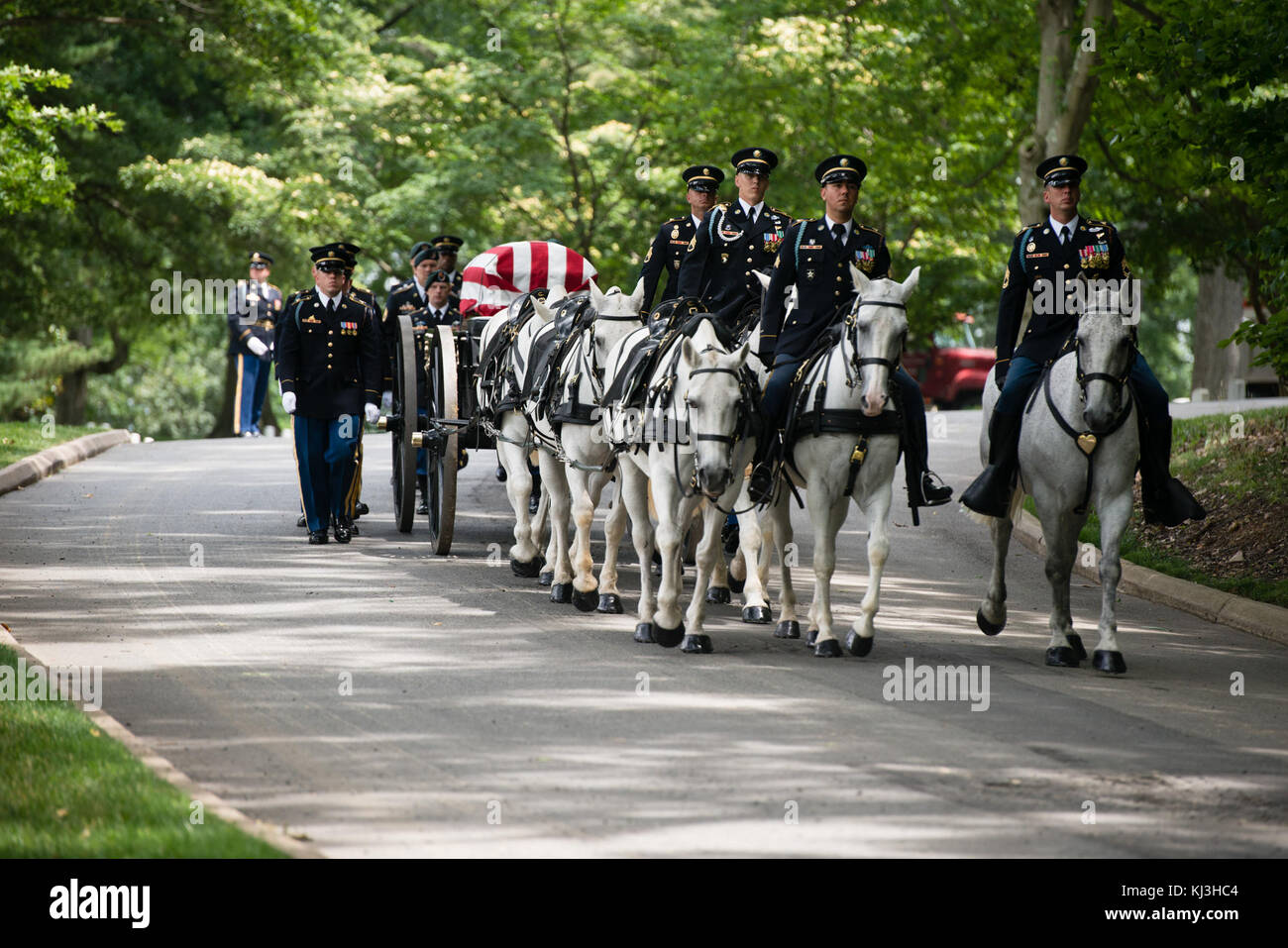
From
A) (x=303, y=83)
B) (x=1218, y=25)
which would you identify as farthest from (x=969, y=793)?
(x=303, y=83)

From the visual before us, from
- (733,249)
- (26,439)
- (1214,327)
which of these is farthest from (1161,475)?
(1214,327)

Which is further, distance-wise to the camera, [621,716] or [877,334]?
[877,334]

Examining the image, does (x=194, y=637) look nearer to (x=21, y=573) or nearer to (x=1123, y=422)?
(x=21, y=573)

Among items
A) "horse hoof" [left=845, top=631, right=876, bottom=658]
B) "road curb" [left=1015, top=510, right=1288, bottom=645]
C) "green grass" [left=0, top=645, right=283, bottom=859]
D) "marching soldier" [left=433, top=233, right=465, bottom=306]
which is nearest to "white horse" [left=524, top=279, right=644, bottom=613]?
"horse hoof" [left=845, top=631, right=876, bottom=658]

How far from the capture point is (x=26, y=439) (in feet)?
75.2

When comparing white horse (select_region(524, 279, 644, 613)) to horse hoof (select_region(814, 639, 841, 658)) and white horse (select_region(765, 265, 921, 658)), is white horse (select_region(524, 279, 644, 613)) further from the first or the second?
horse hoof (select_region(814, 639, 841, 658))

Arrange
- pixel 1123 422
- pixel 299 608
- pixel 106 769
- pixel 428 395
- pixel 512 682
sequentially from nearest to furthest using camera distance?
pixel 106 769
pixel 512 682
pixel 1123 422
pixel 299 608
pixel 428 395

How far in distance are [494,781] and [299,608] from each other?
15.3ft

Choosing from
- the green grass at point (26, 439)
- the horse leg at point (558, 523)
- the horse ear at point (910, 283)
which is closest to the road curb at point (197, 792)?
the horse leg at point (558, 523)

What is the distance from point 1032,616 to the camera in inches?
481

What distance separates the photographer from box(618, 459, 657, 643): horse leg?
1055cm

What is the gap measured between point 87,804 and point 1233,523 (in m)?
11.2

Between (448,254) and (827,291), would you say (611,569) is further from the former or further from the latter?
(448,254)

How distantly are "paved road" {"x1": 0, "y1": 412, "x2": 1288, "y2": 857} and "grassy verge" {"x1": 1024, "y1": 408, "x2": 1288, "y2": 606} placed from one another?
0.98 m
